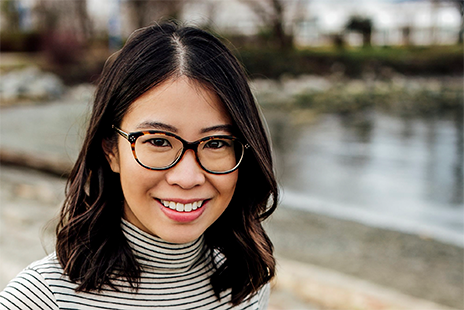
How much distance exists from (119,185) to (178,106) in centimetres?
31

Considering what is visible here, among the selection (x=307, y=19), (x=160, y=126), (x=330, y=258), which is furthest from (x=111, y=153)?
(x=307, y=19)

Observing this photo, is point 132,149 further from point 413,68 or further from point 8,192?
point 413,68

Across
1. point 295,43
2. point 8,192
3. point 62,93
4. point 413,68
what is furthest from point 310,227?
point 295,43

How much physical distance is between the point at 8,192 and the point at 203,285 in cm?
492

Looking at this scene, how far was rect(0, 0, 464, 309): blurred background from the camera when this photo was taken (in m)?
3.97

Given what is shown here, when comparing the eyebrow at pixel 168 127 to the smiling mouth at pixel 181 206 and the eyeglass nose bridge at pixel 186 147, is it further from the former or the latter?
the smiling mouth at pixel 181 206

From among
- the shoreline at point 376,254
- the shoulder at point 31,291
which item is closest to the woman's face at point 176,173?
the shoulder at point 31,291

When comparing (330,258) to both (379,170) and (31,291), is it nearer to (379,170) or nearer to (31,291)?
(31,291)

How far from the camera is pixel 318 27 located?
24172mm

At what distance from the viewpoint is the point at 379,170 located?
27.2 ft

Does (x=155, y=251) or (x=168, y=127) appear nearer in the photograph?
(x=168, y=127)

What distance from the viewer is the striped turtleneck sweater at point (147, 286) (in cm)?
107

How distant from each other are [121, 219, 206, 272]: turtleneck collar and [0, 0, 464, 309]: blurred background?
0.53 metres

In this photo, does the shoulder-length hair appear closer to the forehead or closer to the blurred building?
the forehead
